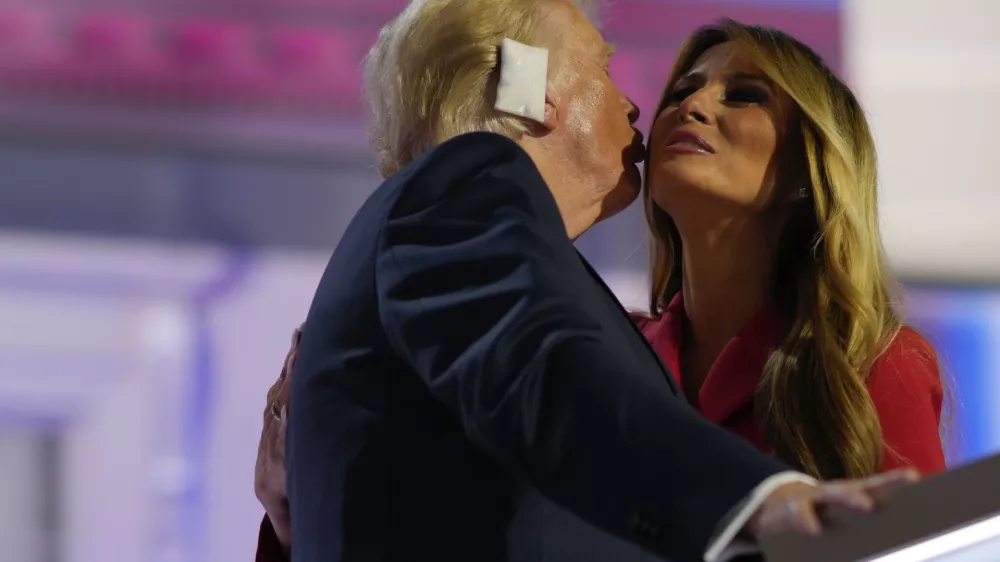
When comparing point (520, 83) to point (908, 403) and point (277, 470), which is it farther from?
point (908, 403)

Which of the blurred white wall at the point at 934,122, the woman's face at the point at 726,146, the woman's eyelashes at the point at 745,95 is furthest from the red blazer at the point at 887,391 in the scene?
the blurred white wall at the point at 934,122

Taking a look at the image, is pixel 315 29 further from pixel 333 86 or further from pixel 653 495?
pixel 653 495

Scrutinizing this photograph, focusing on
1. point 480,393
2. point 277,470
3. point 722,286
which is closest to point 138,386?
point 277,470

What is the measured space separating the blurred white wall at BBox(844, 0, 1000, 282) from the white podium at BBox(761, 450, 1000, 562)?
6.30ft

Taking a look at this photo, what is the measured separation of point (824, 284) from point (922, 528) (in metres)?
1.10

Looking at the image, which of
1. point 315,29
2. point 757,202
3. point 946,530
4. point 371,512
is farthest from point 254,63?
point 946,530

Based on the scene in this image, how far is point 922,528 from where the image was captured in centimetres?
57

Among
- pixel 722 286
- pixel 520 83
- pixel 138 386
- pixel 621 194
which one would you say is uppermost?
pixel 520 83

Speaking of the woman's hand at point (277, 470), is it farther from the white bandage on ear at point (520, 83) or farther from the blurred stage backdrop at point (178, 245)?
the blurred stage backdrop at point (178, 245)

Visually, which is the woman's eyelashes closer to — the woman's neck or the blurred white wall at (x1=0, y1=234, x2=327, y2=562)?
the woman's neck

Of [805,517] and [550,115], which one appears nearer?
[805,517]

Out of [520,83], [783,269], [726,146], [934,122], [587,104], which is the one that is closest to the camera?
[520,83]

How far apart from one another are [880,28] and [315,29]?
1.06 meters

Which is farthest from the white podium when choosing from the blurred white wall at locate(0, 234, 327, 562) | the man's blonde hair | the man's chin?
the blurred white wall at locate(0, 234, 327, 562)
